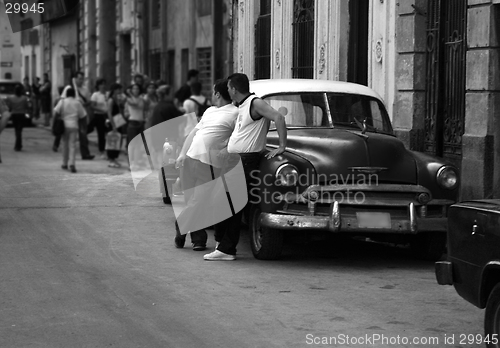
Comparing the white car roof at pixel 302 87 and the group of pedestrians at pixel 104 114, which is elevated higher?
the white car roof at pixel 302 87

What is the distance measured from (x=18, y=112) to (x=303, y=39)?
29.1ft

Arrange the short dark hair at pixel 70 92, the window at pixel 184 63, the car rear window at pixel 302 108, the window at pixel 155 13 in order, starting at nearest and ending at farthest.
Result: the car rear window at pixel 302 108
the short dark hair at pixel 70 92
the window at pixel 184 63
the window at pixel 155 13

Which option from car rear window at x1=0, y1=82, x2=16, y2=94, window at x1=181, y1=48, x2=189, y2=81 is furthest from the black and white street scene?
car rear window at x1=0, y1=82, x2=16, y2=94

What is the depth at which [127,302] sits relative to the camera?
7.27 meters

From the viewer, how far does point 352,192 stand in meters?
8.88

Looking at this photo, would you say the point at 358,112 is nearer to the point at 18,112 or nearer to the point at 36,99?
the point at 18,112

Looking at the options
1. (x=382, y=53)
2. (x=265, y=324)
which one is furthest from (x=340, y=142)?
(x=382, y=53)

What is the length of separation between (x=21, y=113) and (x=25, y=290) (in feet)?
58.6

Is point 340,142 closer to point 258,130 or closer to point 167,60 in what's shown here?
point 258,130

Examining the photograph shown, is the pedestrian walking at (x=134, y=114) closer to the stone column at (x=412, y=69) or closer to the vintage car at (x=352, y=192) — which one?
the stone column at (x=412, y=69)

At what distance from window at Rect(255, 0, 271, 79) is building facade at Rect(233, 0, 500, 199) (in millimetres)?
1756

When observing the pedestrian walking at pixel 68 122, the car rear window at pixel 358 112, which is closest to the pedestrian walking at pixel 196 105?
the pedestrian walking at pixel 68 122

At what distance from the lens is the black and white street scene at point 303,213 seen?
6422 millimetres

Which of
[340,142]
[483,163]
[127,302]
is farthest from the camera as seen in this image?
[483,163]
